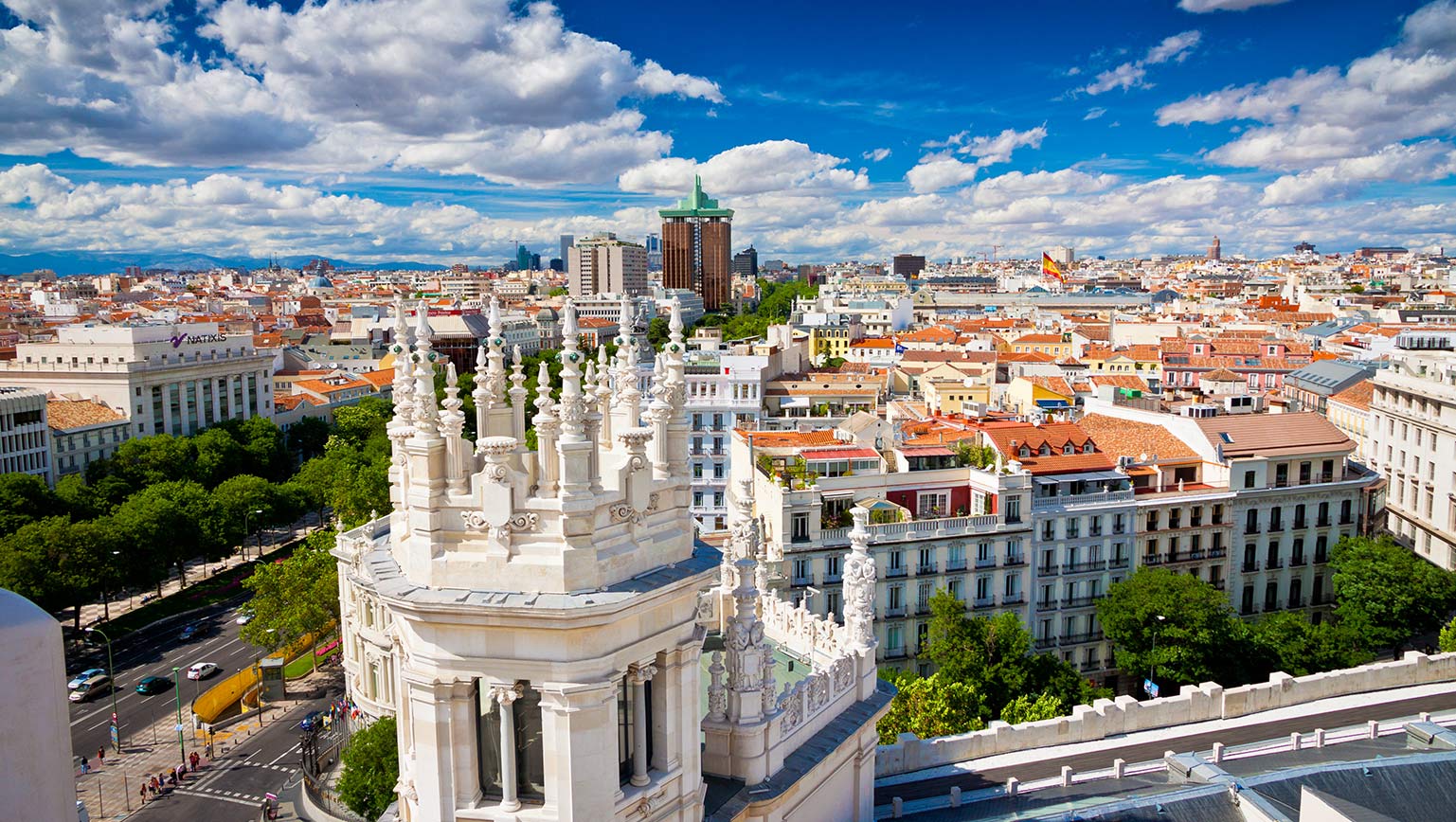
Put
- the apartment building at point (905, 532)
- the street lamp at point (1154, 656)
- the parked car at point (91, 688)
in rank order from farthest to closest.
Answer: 1. the parked car at point (91, 688)
2. the apartment building at point (905, 532)
3. the street lamp at point (1154, 656)

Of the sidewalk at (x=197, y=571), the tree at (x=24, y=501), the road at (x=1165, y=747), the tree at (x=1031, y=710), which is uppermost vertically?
the road at (x=1165, y=747)

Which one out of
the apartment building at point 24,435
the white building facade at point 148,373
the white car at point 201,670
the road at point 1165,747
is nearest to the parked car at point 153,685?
the white car at point 201,670

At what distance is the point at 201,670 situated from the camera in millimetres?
63406

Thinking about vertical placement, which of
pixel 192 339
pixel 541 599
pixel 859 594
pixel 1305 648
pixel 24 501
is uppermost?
pixel 541 599

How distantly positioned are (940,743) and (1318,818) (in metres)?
8.90

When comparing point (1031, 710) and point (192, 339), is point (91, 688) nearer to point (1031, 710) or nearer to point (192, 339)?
point (1031, 710)

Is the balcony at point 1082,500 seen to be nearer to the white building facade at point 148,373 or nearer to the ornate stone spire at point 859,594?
the ornate stone spire at point 859,594

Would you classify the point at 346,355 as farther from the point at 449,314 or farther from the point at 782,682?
the point at 782,682

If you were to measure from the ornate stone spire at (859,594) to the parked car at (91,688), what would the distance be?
56.3 metres

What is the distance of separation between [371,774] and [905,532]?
90.9 ft

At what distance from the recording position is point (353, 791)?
1547 inches

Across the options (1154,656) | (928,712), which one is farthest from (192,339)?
(1154,656)

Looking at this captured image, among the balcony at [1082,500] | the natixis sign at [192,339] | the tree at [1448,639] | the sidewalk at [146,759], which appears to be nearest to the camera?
the tree at [1448,639]

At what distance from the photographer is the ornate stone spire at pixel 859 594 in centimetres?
2078
